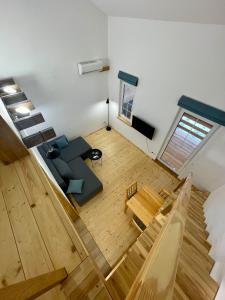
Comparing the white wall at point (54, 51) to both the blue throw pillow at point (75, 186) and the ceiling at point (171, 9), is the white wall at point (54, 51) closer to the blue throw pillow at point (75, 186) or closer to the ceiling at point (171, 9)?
the ceiling at point (171, 9)

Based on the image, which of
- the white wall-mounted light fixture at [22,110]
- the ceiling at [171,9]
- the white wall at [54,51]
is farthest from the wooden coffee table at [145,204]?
the ceiling at [171,9]

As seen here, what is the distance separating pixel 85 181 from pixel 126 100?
293cm

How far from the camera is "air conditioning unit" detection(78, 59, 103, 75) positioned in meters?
3.89

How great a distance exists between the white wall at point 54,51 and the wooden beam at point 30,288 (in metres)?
3.68

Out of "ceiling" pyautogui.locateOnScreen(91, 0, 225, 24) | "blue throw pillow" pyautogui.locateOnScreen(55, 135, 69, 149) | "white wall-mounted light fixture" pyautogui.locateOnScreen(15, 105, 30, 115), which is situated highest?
"ceiling" pyautogui.locateOnScreen(91, 0, 225, 24)

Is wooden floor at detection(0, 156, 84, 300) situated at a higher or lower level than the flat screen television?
higher

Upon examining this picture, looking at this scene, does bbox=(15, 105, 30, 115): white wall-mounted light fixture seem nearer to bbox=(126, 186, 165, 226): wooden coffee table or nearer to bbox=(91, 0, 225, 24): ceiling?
bbox=(91, 0, 225, 24): ceiling

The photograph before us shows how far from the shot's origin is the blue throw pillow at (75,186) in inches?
149

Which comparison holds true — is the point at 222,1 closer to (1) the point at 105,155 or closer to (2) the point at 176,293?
(2) the point at 176,293

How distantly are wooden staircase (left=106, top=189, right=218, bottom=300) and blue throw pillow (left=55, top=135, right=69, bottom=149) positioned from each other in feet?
12.1

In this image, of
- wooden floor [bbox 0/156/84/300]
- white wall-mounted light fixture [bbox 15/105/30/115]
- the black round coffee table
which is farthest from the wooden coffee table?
white wall-mounted light fixture [bbox 15/105/30/115]

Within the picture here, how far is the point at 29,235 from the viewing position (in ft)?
3.44

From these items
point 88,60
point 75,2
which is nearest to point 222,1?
point 75,2

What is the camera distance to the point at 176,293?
1.48 meters
